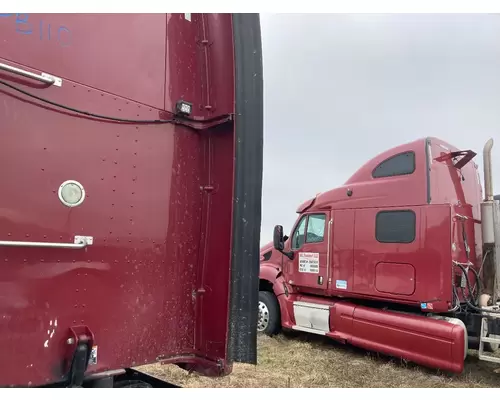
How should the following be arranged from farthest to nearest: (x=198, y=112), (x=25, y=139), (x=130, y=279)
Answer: (x=198, y=112)
(x=130, y=279)
(x=25, y=139)

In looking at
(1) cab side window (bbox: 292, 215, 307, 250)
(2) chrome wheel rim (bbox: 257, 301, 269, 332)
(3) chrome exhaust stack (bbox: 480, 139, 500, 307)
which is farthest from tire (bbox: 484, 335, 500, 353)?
(2) chrome wheel rim (bbox: 257, 301, 269, 332)

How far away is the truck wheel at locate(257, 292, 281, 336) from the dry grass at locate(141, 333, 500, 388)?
2.62 feet

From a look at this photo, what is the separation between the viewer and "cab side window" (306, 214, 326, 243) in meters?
7.82

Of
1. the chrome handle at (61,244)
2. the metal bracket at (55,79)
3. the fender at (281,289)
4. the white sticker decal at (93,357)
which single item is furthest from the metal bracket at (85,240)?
the fender at (281,289)

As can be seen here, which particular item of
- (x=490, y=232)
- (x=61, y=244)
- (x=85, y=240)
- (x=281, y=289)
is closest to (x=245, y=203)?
(x=85, y=240)

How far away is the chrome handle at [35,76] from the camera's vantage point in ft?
5.92

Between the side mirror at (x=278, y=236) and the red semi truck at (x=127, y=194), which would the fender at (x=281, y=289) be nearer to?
the side mirror at (x=278, y=236)

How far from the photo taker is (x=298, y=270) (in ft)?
27.0

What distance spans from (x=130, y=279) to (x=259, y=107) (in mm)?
1133

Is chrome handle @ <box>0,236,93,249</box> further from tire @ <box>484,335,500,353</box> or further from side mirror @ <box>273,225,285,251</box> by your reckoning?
side mirror @ <box>273,225,285,251</box>

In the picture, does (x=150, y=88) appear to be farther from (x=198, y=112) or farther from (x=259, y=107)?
(x=259, y=107)

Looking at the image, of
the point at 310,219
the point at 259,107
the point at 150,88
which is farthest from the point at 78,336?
the point at 310,219

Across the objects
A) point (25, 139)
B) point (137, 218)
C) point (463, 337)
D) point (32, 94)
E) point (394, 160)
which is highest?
point (394, 160)

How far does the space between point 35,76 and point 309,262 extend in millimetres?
6659
